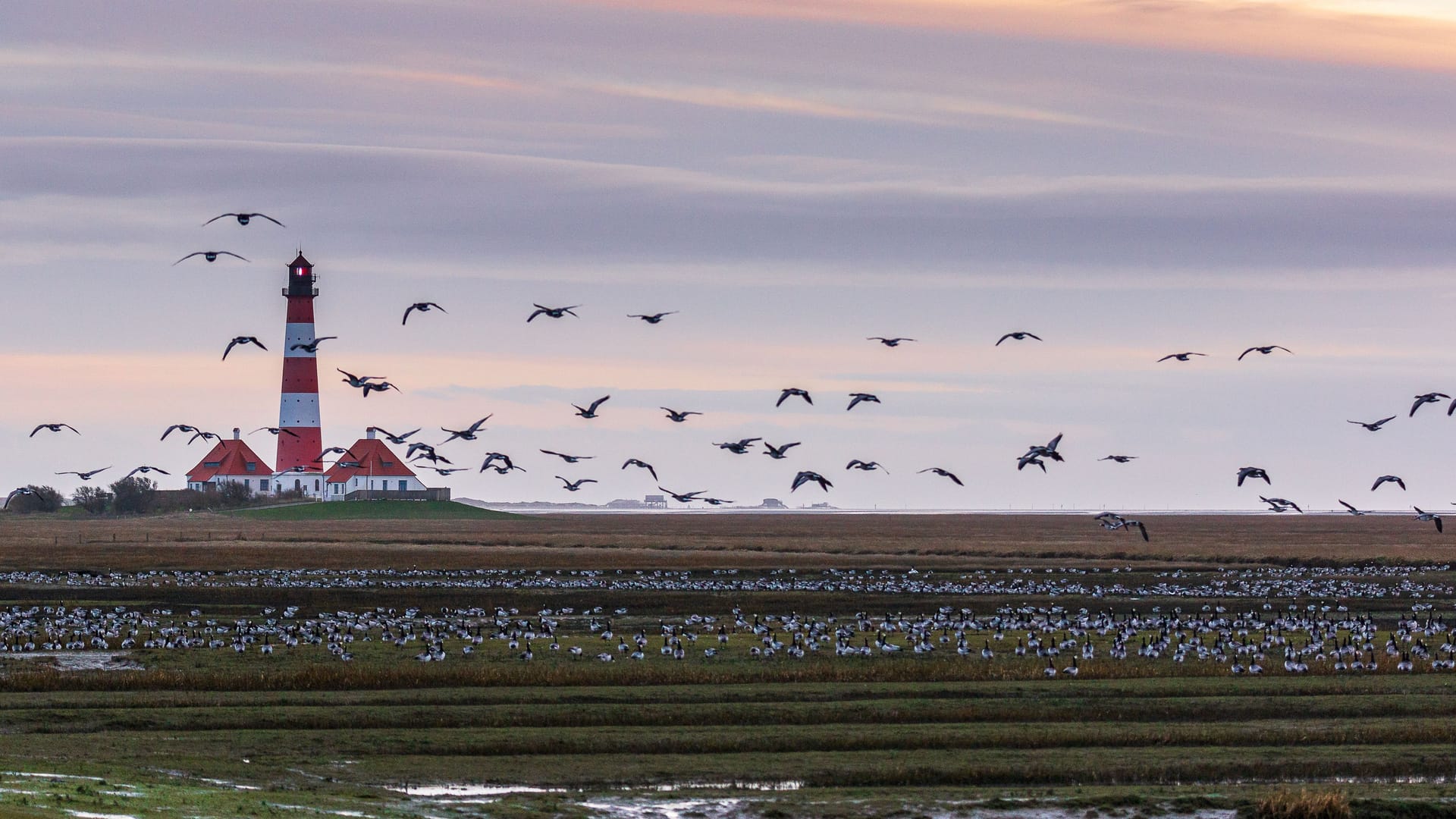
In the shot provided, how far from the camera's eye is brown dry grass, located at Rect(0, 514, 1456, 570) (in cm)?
9138

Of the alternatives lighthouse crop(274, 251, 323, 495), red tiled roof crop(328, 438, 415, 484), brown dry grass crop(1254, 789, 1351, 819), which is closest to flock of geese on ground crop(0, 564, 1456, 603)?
brown dry grass crop(1254, 789, 1351, 819)

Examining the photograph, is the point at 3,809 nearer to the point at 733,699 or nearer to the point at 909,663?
the point at 733,699

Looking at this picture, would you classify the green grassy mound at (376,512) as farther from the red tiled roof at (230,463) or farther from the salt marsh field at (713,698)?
the salt marsh field at (713,698)

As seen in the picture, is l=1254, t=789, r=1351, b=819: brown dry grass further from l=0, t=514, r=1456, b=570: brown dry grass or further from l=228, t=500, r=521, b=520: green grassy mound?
l=228, t=500, r=521, b=520: green grassy mound

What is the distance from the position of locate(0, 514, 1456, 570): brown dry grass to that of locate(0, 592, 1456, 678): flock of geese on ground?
33570 millimetres

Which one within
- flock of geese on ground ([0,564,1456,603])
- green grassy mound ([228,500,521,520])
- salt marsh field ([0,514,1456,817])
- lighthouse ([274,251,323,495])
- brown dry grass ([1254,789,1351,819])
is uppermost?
lighthouse ([274,251,323,495])

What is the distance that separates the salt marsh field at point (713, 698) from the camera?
26141mm

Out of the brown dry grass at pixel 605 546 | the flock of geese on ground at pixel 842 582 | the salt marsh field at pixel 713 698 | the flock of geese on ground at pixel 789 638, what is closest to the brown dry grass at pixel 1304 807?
the salt marsh field at pixel 713 698

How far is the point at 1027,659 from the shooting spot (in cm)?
4106

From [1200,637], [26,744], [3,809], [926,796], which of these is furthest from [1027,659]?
[3,809]

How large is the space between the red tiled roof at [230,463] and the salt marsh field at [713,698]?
10079cm

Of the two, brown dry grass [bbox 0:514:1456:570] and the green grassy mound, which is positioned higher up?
the green grassy mound

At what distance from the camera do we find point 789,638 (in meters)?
46.0

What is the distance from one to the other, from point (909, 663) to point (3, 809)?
2339 cm
